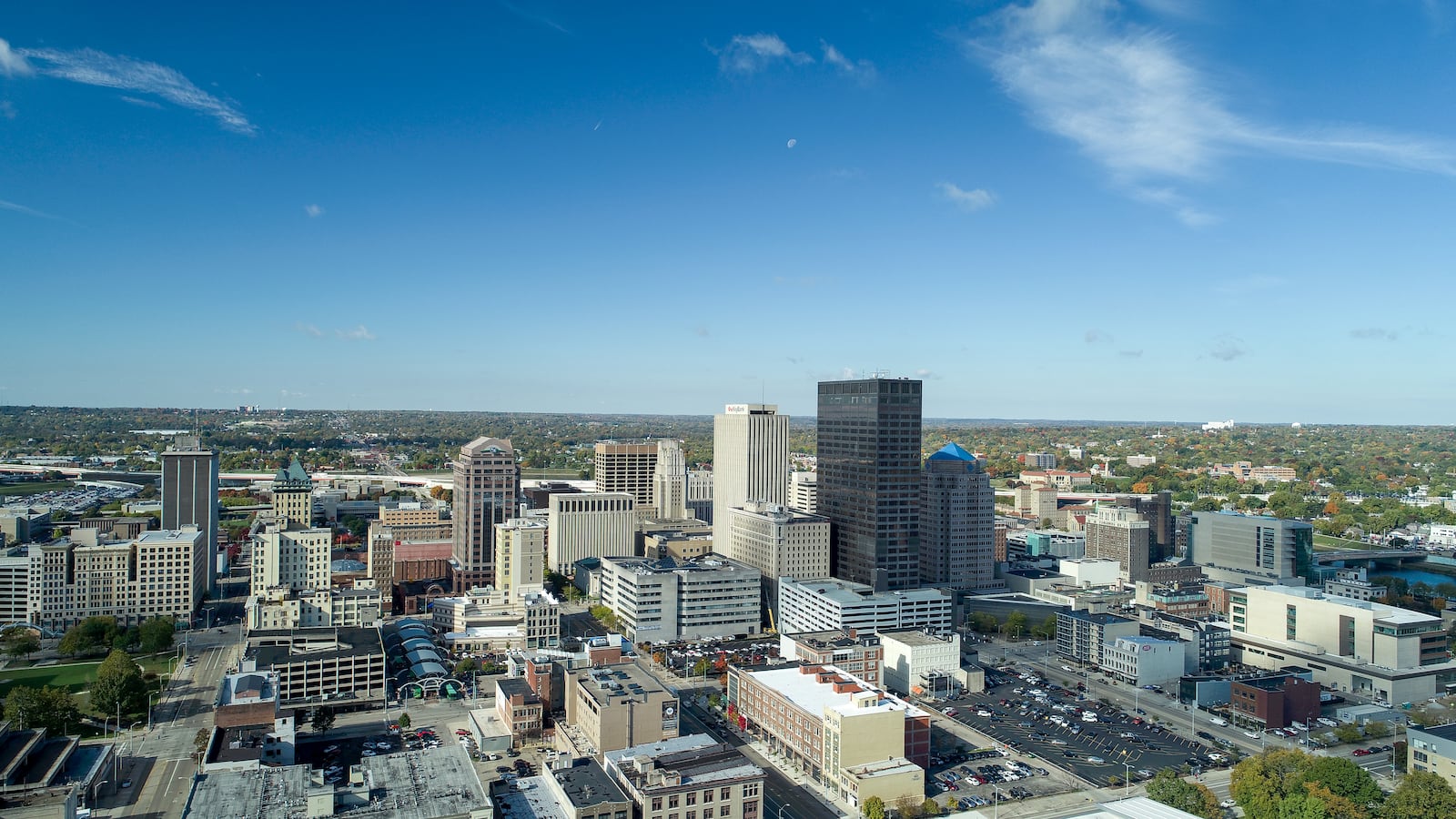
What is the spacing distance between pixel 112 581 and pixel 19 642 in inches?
281

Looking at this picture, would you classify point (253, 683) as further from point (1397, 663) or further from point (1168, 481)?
point (1168, 481)

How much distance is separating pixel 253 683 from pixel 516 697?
10.1 metres

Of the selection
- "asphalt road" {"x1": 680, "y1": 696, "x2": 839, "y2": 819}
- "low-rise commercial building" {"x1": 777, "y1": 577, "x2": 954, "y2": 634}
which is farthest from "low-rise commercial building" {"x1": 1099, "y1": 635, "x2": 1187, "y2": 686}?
"asphalt road" {"x1": 680, "y1": 696, "x2": 839, "y2": 819}

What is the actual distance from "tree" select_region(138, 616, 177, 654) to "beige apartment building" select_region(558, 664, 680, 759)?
2617 centimetres

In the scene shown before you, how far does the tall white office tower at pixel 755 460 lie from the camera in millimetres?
81438

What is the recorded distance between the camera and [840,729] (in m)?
33.7

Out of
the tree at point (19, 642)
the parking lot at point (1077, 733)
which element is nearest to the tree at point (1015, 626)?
the parking lot at point (1077, 733)

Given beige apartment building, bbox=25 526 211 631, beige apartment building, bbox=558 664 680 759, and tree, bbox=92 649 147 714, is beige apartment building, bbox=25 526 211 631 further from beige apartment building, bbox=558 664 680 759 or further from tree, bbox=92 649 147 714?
beige apartment building, bbox=558 664 680 759

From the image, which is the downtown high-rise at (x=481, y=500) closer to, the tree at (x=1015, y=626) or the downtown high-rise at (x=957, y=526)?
the downtown high-rise at (x=957, y=526)

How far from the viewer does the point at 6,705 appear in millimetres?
36875

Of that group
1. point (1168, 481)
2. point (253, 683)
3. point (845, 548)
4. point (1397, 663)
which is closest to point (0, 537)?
point (253, 683)

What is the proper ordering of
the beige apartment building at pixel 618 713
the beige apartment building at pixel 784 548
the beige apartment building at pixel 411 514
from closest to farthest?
the beige apartment building at pixel 618 713
the beige apartment building at pixel 784 548
the beige apartment building at pixel 411 514

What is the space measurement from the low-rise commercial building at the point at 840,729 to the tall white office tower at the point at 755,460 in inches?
1585

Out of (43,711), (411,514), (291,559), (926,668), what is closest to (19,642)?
(291,559)
